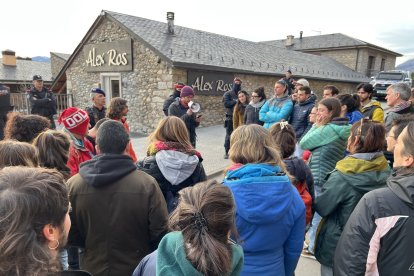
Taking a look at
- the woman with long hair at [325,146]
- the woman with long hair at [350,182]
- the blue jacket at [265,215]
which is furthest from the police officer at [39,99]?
the woman with long hair at [350,182]

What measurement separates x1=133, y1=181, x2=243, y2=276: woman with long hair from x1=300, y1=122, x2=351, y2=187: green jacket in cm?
224

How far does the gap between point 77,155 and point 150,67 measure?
932 cm

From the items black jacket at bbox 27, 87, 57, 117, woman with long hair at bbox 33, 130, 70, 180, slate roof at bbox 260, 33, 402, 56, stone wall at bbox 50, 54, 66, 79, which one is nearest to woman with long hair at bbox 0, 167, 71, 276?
woman with long hair at bbox 33, 130, 70, 180

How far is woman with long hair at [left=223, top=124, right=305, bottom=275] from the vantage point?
1741 millimetres

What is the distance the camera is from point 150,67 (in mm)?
11602

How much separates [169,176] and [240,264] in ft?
4.50

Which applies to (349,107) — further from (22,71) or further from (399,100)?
(22,71)

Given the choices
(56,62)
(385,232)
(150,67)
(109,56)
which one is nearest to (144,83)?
(150,67)

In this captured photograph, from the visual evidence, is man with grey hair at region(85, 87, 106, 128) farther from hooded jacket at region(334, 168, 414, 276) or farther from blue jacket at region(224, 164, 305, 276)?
hooded jacket at region(334, 168, 414, 276)

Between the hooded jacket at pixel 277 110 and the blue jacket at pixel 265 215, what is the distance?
3.22 m

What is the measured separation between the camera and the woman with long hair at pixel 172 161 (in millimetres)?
2477

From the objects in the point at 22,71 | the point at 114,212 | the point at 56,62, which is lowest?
the point at 114,212

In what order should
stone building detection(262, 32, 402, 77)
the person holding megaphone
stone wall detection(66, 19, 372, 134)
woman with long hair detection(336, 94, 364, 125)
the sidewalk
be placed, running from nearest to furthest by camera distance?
woman with long hair detection(336, 94, 364, 125) < the person holding megaphone < the sidewalk < stone wall detection(66, 19, 372, 134) < stone building detection(262, 32, 402, 77)

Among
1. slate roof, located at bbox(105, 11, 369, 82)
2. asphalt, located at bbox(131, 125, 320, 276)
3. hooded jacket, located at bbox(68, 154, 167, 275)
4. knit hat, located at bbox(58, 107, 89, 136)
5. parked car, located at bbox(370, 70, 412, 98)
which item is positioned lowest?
asphalt, located at bbox(131, 125, 320, 276)
